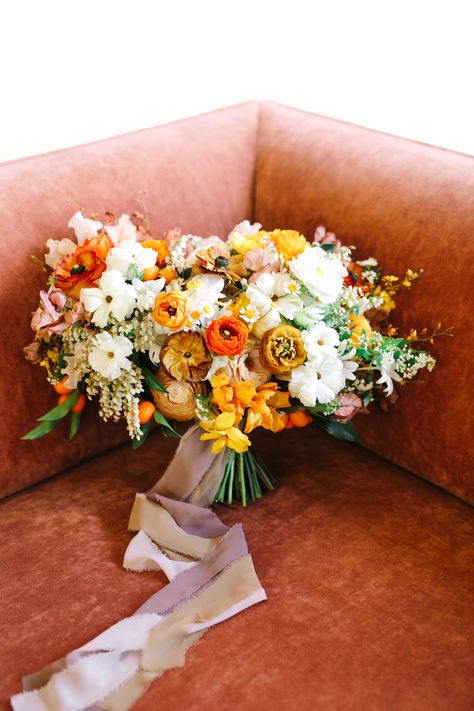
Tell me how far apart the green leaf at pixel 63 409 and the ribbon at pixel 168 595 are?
0.20 meters

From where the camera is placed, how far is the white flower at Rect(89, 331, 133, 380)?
113 cm

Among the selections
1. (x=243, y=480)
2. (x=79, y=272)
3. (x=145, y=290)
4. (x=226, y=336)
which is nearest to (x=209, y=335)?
(x=226, y=336)

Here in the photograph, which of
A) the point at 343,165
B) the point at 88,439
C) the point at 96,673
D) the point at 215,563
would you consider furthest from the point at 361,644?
the point at 343,165

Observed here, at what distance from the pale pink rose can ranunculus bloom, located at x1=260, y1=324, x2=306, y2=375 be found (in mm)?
159

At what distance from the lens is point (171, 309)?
1.12 meters

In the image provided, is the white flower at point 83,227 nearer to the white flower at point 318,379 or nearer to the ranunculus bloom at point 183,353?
the ranunculus bloom at point 183,353

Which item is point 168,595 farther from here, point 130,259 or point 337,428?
point 130,259

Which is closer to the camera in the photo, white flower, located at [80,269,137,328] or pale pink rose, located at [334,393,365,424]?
white flower, located at [80,269,137,328]

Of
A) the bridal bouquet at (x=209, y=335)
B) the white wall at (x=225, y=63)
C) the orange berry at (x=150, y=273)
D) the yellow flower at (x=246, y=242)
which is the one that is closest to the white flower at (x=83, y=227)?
the bridal bouquet at (x=209, y=335)

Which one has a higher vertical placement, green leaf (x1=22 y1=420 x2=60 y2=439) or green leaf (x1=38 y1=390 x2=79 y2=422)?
green leaf (x1=38 y1=390 x2=79 y2=422)

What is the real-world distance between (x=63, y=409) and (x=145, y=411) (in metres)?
0.15

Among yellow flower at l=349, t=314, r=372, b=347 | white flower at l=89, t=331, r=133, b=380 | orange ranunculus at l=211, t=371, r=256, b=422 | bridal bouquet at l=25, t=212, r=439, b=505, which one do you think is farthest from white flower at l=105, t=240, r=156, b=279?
yellow flower at l=349, t=314, r=372, b=347

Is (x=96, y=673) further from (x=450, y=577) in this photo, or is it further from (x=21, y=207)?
(x=21, y=207)

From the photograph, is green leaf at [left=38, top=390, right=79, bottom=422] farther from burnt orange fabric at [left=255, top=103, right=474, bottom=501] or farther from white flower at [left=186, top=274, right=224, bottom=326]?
burnt orange fabric at [left=255, top=103, right=474, bottom=501]
